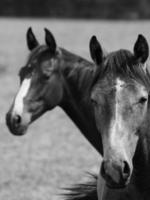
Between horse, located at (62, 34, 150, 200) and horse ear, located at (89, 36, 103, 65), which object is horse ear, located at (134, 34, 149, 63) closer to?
horse, located at (62, 34, 150, 200)

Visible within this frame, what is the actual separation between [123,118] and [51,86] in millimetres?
2602

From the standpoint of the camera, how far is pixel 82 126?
20.3ft

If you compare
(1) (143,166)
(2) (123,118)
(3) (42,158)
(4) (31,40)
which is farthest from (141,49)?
(3) (42,158)

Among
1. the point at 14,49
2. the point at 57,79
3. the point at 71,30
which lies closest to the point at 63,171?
the point at 57,79

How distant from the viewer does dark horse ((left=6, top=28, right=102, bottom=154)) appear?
6.25 m

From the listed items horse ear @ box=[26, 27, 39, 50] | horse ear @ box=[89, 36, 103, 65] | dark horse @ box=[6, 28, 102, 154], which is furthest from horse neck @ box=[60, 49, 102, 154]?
horse ear @ box=[89, 36, 103, 65]

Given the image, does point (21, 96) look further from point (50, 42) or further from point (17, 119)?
point (50, 42)

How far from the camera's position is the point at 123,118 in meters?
3.95

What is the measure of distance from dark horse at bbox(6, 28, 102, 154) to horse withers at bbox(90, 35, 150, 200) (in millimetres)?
1857

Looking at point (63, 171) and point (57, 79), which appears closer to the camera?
point (57, 79)

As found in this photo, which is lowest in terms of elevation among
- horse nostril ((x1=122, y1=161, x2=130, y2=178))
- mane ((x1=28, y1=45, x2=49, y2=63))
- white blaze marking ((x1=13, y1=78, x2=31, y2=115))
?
white blaze marking ((x1=13, y1=78, x2=31, y2=115))

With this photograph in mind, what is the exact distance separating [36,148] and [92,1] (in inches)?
1441

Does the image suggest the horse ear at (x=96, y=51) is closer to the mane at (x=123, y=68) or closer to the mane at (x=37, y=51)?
the mane at (x=123, y=68)

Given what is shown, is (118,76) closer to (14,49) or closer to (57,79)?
(57,79)
